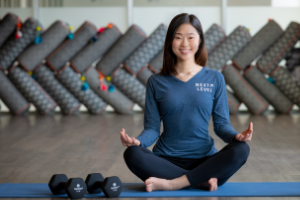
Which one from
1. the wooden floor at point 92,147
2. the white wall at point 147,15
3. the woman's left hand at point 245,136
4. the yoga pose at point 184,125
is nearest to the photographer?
the woman's left hand at point 245,136

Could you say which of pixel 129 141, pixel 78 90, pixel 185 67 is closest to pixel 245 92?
pixel 78 90

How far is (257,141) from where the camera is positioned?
2.95 metres

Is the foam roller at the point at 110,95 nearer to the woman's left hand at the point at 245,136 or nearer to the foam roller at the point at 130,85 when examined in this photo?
the foam roller at the point at 130,85

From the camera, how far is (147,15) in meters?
5.21

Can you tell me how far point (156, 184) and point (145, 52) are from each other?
3.12 metres

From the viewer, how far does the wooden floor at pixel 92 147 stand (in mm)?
2070

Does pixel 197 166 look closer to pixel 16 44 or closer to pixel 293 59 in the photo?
pixel 293 59

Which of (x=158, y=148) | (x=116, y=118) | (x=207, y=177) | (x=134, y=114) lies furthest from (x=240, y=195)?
(x=134, y=114)

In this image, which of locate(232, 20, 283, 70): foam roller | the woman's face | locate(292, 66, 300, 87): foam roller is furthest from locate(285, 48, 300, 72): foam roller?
the woman's face

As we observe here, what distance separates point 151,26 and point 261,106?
65.1 inches

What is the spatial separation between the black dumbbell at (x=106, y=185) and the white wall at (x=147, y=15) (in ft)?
11.8

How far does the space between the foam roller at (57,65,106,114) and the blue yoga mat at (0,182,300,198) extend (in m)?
2.89

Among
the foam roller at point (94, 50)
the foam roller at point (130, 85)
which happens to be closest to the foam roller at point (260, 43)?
the foam roller at point (130, 85)

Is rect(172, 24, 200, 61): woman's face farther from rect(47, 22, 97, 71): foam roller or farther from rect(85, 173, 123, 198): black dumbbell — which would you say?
rect(47, 22, 97, 71): foam roller
